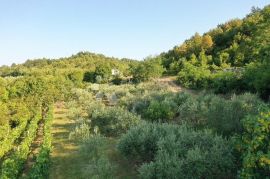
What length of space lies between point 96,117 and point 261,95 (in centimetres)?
1688

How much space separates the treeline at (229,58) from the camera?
30.1 m

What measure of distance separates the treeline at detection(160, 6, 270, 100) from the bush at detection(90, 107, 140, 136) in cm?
1346

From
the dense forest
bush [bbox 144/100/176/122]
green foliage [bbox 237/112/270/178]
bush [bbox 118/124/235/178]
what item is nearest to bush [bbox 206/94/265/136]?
the dense forest

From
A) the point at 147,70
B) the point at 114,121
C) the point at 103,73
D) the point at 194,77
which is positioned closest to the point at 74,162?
the point at 114,121

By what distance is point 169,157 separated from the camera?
15.7m

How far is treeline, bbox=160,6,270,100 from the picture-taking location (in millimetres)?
30109

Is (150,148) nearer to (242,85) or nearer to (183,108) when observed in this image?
(183,108)

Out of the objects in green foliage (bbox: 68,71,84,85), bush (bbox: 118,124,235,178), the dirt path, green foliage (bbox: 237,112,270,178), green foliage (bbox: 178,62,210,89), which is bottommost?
the dirt path

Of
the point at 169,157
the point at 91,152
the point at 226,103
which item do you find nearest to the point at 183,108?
the point at 226,103

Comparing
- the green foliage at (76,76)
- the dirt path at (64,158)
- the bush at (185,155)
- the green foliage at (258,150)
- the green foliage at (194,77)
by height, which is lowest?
the dirt path at (64,158)

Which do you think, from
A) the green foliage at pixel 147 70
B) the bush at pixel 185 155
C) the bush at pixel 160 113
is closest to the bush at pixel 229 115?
the bush at pixel 185 155

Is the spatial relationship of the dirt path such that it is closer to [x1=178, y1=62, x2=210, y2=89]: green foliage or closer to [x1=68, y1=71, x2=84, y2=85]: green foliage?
[x1=178, y1=62, x2=210, y2=89]: green foliage

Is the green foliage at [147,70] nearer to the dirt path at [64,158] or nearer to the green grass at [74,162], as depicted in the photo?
the dirt path at [64,158]

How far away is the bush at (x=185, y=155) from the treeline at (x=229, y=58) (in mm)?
14878
